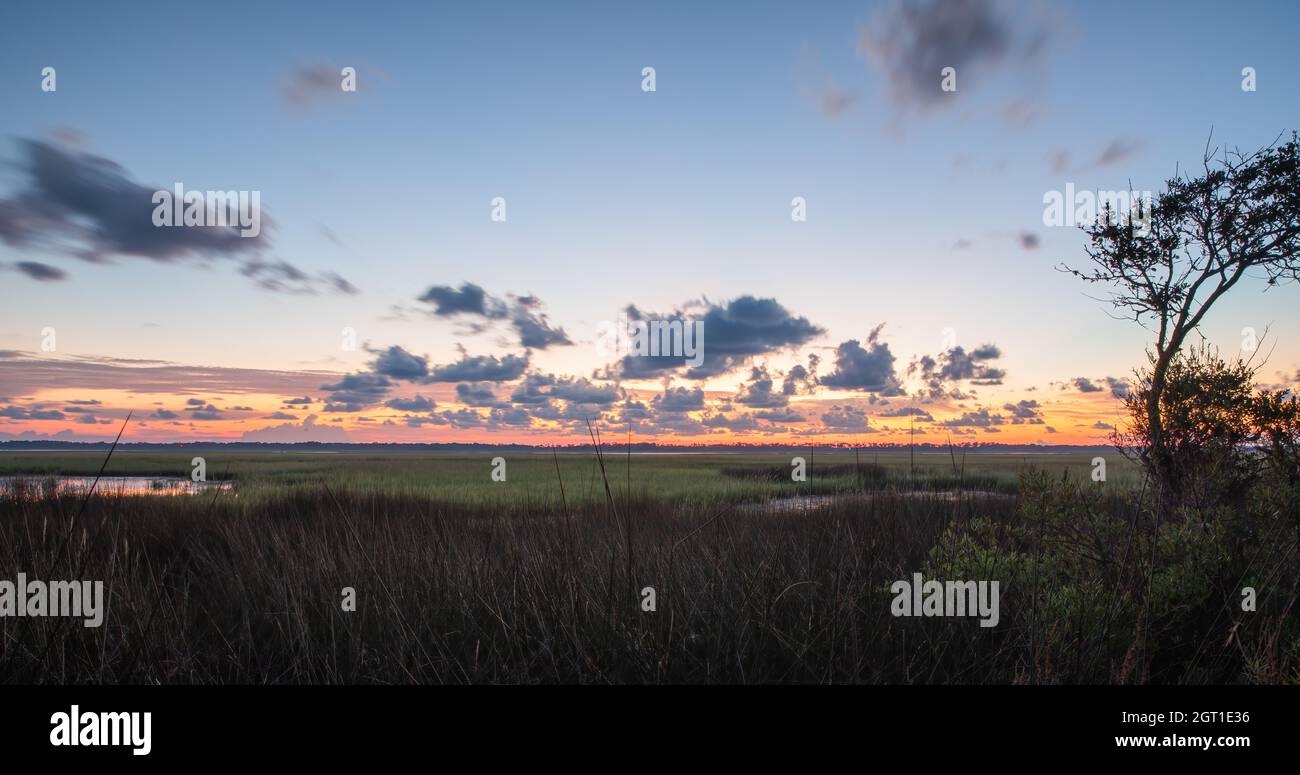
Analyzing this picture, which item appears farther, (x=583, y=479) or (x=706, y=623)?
(x=583, y=479)

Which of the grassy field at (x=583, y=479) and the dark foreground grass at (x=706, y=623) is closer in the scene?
A: the dark foreground grass at (x=706, y=623)

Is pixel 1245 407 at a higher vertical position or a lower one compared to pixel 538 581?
higher

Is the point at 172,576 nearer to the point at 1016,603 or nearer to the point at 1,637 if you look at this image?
the point at 1,637

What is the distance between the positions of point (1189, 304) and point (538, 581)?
13.1m

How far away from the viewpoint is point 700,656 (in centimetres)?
381

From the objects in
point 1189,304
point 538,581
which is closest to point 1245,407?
point 1189,304

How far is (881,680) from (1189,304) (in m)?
12.3

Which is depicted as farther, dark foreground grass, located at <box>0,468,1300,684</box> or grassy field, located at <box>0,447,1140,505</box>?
grassy field, located at <box>0,447,1140,505</box>

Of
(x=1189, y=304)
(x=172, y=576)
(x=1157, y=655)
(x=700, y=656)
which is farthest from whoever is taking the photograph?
(x=1189, y=304)
